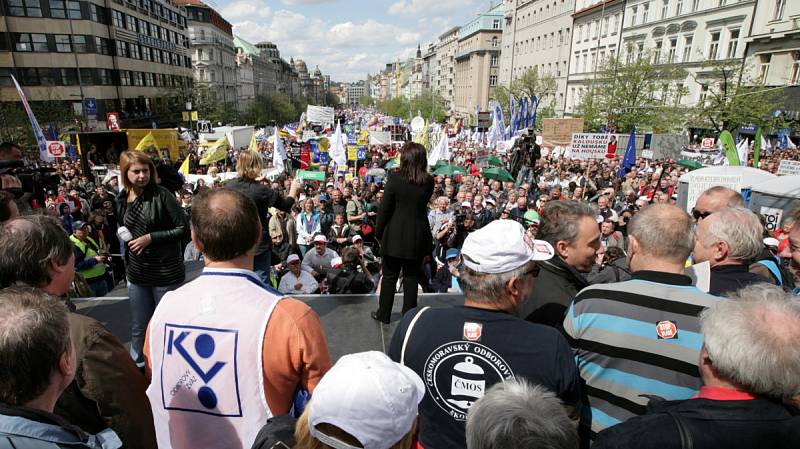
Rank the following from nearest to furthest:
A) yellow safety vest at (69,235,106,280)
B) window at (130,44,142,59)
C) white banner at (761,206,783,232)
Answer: yellow safety vest at (69,235,106,280) → white banner at (761,206,783,232) → window at (130,44,142,59)

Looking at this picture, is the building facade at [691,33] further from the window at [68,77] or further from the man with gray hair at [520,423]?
the window at [68,77]

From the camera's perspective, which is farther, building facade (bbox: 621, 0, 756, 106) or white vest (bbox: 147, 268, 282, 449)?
building facade (bbox: 621, 0, 756, 106)

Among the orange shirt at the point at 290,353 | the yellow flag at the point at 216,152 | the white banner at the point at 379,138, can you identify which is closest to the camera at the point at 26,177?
the orange shirt at the point at 290,353

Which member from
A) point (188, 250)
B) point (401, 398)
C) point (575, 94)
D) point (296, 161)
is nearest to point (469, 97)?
point (575, 94)

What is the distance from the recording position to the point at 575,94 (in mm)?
50844

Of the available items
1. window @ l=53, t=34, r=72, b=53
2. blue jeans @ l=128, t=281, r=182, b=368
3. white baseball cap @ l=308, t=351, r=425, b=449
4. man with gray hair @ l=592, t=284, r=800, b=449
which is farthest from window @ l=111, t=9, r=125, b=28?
man with gray hair @ l=592, t=284, r=800, b=449

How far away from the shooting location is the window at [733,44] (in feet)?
104

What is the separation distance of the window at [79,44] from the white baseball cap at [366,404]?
2040 inches

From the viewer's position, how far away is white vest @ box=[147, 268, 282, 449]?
169 cm

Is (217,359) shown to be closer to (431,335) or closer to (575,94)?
(431,335)

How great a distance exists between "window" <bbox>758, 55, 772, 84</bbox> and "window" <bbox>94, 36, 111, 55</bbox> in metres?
54.8

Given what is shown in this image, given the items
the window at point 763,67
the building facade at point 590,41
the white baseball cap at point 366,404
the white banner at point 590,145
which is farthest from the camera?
the building facade at point 590,41

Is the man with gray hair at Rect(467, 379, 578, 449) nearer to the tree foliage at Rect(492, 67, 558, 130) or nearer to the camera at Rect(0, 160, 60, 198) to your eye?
the camera at Rect(0, 160, 60, 198)

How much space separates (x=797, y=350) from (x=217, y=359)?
2041 millimetres
